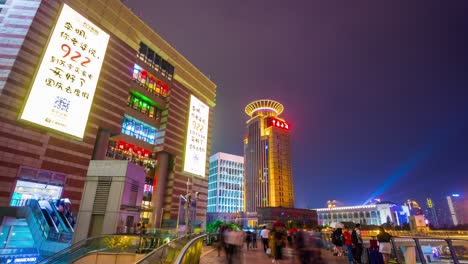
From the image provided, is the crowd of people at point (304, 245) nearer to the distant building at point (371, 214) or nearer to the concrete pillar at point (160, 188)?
the concrete pillar at point (160, 188)

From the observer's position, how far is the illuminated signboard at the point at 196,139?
41.6 metres

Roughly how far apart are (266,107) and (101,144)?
12280 centimetres

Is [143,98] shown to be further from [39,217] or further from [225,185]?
[225,185]

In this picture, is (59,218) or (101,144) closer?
(59,218)

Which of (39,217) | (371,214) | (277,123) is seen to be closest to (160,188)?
(39,217)

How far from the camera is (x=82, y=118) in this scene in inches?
1048

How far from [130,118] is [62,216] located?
62.6ft

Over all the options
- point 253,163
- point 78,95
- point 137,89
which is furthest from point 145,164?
point 253,163

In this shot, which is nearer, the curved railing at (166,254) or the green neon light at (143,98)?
the curved railing at (166,254)

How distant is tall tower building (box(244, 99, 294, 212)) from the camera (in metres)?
119

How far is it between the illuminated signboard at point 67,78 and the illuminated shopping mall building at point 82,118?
0.09 metres

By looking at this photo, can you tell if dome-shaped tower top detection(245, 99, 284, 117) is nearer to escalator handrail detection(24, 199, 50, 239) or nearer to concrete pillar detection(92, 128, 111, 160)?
concrete pillar detection(92, 128, 111, 160)

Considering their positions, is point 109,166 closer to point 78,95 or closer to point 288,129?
point 78,95

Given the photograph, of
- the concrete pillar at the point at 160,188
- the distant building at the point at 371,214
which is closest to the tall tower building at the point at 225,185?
the distant building at the point at 371,214
